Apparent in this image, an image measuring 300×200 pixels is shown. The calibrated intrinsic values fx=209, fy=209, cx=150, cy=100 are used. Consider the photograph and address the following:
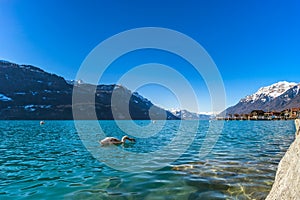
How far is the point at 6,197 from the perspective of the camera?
8.13m

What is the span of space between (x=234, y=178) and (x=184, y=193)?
3737 millimetres

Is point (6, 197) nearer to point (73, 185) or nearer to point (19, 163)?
point (73, 185)

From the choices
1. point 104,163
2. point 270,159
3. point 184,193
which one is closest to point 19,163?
point 104,163

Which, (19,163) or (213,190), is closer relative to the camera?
(213,190)

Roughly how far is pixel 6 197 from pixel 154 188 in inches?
234

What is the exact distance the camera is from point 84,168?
43.4 ft

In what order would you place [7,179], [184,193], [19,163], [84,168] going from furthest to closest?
[19,163] → [84,168] → [7,179] → [184,193]

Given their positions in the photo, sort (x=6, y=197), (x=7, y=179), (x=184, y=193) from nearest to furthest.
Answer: (x=6, y=197) → (x=184, y=193) → (x=7, y=179)

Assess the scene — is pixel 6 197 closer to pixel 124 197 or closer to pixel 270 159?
pixel 124 197

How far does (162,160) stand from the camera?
16172 mm

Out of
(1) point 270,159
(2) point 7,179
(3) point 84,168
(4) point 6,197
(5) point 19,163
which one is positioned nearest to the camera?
(4) point 6,197

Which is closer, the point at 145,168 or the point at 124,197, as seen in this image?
the point at 124,197


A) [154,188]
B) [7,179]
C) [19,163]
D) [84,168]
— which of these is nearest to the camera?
[154,188]

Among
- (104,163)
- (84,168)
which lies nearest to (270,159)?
(104,163)
